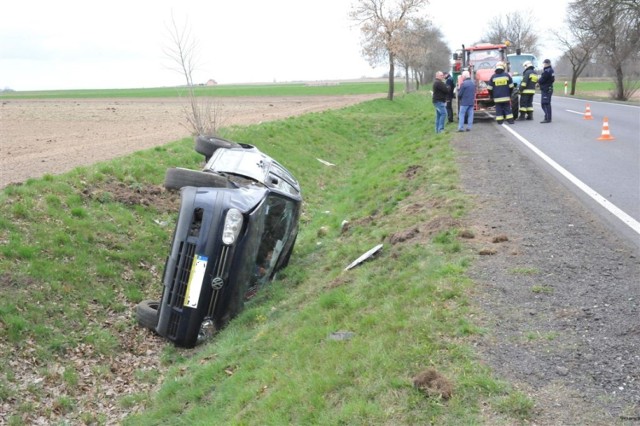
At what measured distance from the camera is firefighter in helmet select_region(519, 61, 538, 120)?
59.7 feet

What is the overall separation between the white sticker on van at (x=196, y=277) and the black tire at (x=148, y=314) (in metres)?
0.85

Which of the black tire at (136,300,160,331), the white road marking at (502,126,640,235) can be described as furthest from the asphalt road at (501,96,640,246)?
the black tire at (136,300,160,331)

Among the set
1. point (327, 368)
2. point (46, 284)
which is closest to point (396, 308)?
point (327, 368)

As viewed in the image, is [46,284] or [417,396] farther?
[46,284]

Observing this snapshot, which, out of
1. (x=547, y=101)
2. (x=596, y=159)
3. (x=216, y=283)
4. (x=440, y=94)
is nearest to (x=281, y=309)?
(x=216, y=283)

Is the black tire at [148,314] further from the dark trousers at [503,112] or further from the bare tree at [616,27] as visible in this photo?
the bare tree at [616,27]

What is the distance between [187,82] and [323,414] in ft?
45.7

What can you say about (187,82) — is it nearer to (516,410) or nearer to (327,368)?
(327,368)

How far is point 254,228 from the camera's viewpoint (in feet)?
23.9

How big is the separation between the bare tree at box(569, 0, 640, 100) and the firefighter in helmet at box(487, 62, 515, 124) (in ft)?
68.4

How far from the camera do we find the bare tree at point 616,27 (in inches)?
1364

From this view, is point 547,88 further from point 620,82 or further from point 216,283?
point 620,82

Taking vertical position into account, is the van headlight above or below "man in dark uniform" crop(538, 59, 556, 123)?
below

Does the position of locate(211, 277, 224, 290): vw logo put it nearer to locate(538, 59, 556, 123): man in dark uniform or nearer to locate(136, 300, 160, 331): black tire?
locate(136, 300, 160, 331): black tire
